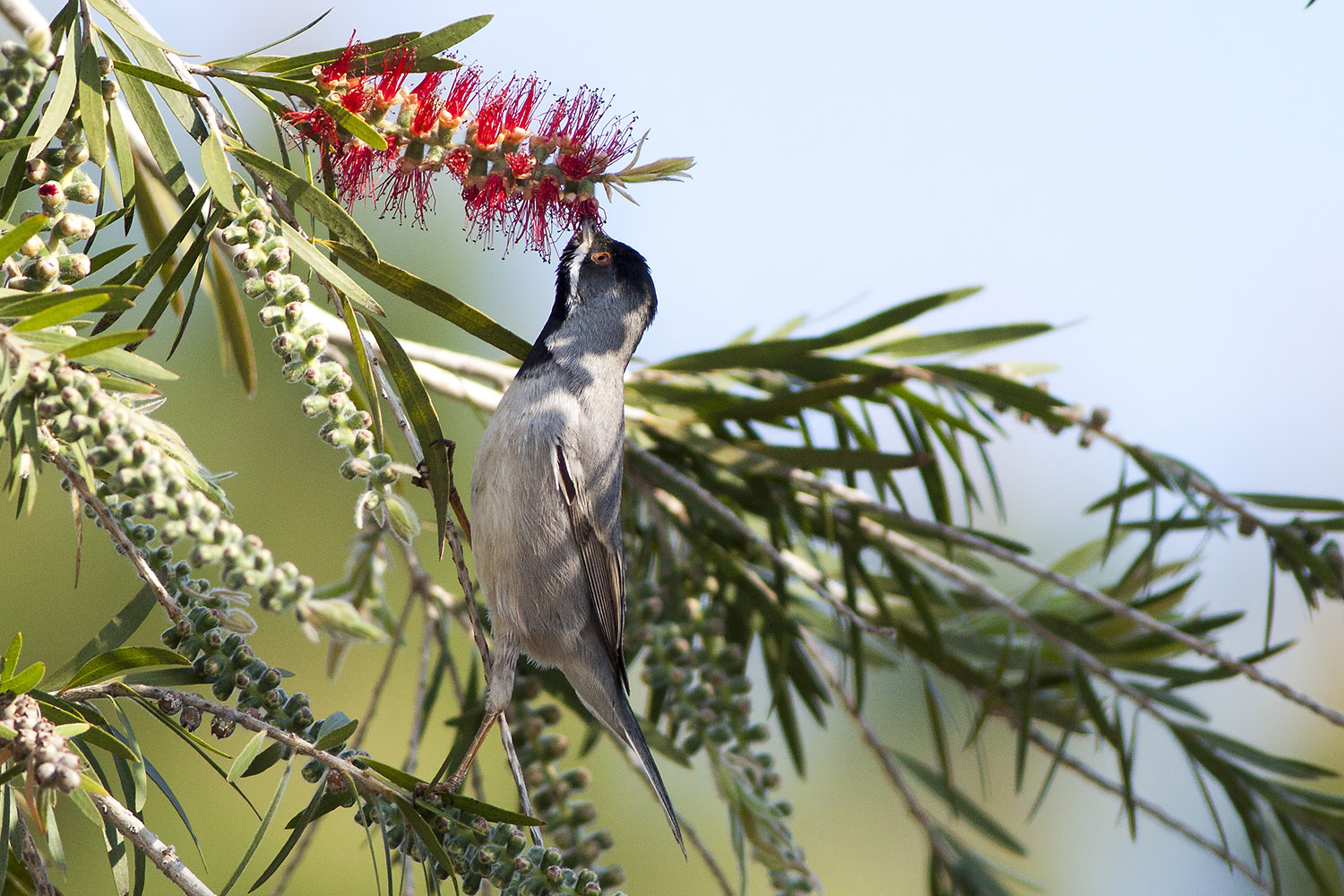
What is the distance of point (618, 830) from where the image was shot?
5824 mm

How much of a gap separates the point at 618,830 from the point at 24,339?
550 cm

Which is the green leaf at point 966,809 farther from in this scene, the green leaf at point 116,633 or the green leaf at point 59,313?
the green leaf at point 59,313

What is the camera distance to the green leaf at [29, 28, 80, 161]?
939 mm

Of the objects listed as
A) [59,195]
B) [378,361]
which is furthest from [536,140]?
[59,195]

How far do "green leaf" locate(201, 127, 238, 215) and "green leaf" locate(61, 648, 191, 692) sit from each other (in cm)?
44

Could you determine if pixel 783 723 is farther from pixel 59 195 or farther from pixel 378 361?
pixel 59 195

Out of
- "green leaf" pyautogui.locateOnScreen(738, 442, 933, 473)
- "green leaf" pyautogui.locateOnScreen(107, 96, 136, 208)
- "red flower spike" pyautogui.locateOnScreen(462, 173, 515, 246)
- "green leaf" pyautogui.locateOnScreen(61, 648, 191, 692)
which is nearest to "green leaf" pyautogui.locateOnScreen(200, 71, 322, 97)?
"green leaf" pyautogui.locateOnScreen(107, 96, 136, 208)

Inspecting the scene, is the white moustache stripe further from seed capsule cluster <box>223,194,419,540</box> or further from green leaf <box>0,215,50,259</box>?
green leaf <box>0,215,50,259</box>

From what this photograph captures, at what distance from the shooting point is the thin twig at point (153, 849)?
2.77 ft

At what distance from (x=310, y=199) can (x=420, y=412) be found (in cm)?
28

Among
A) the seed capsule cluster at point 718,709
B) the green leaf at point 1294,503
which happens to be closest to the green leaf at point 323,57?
the seed capsule cluster at point 718,709

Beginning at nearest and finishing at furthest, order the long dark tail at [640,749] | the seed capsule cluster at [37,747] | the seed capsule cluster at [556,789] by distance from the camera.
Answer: the seed capsule cluster at [37,747]
the seed capsule cluster at [556,789]
the long dark tail at [640,749]

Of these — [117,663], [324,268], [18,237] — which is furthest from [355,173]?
[117,663]

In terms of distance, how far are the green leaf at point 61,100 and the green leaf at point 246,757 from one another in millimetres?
582
